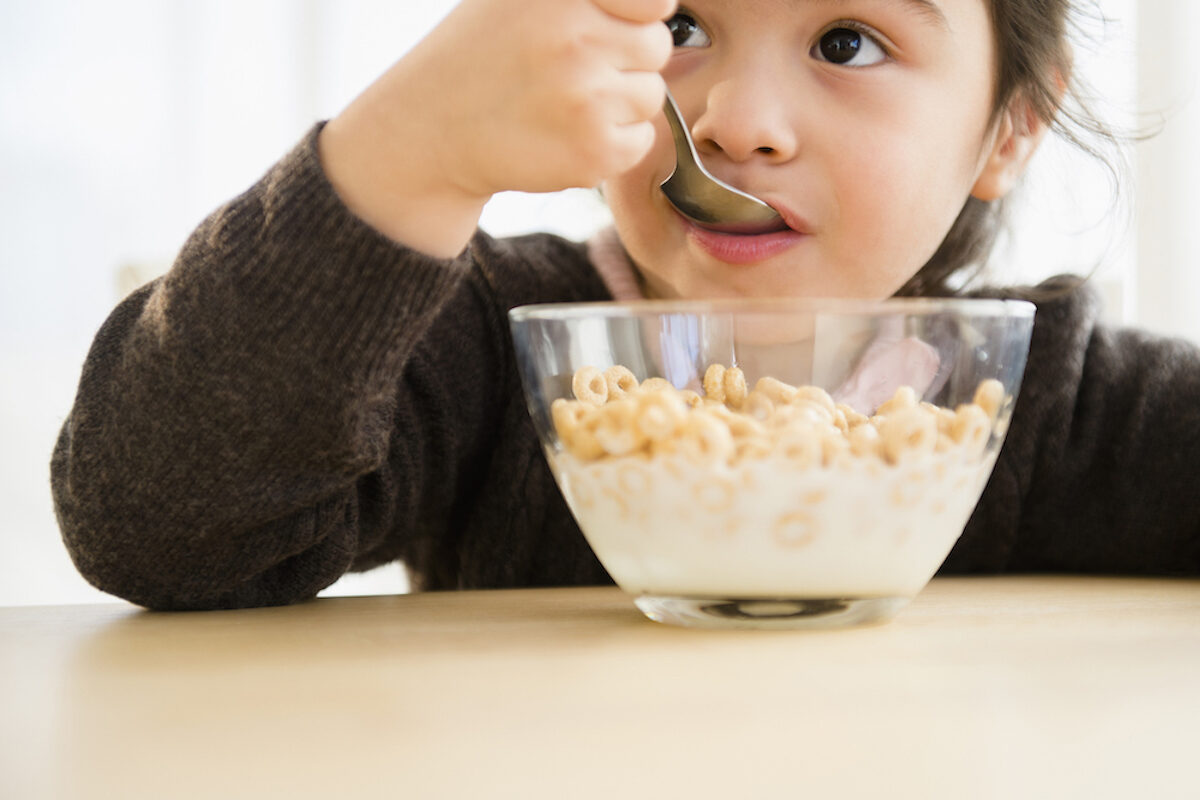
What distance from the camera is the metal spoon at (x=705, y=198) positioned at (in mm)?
680

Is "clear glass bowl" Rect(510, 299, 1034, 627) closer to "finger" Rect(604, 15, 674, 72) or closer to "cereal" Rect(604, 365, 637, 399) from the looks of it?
"cereal" Rect(604, 365, 637, 399)

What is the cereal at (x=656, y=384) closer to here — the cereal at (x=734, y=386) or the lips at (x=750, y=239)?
the cereal at (x=734, y=386)

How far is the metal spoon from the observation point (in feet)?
2.23

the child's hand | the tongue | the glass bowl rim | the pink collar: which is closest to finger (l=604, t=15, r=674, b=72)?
the child's hand

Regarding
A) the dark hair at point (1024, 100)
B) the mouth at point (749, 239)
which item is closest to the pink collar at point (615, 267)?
the mouth at point (749, 239)

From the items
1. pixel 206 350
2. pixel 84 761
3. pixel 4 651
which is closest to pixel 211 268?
pixel 206 350

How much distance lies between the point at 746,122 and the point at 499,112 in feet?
0.74

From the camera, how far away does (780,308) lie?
1.49ft

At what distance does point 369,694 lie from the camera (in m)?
0.36

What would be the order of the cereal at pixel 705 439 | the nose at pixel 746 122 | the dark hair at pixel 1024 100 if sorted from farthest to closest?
the dark hair at pixel 1024 100
the nose at pixel 746 122
the cereal at pixel 705 439

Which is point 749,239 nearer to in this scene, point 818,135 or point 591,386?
point 818,135

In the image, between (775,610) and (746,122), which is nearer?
(775,610)

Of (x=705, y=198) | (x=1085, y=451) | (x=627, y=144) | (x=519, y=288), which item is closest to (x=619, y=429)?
(x=627, y=144)

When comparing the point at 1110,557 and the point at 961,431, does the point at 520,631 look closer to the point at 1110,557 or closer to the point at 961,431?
the point at 961,431
